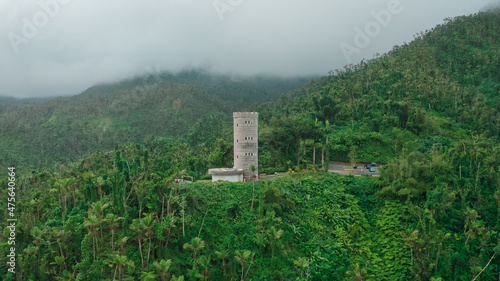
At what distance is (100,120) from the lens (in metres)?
85.3

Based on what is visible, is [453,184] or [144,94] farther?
[144,94]

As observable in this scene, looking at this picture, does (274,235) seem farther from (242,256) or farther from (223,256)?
(223,256)

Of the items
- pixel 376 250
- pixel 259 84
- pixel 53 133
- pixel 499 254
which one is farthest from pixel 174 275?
pixel 259 84

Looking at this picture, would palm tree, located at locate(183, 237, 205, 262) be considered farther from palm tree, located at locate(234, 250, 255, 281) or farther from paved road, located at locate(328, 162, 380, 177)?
paved road, located at locate(328, 162, 380, 177)

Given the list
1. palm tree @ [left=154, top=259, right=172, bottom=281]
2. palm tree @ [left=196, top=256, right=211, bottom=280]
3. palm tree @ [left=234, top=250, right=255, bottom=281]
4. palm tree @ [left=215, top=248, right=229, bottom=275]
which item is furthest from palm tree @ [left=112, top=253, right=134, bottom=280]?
palm tree @ [left=234, top=250, right=255, bottom=281]

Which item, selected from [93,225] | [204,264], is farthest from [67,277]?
[204,264]

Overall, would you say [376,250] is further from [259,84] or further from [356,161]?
[259,84]

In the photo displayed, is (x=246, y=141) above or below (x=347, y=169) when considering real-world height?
above

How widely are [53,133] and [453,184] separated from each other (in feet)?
234

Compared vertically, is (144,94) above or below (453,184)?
above

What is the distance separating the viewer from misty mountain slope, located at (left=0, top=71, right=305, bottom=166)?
7194cm

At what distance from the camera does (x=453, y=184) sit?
2609cm

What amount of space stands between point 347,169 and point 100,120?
6502 centimetres

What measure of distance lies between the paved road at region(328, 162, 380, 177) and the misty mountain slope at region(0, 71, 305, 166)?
38.7m
